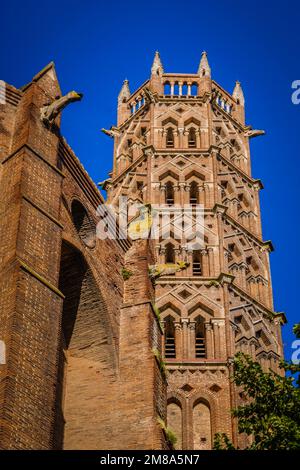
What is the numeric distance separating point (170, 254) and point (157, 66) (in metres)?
12.7

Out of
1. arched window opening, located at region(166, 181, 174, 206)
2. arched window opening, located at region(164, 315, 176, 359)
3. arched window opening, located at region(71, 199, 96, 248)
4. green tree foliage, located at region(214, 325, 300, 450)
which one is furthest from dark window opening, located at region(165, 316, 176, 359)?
arched window opening, located at region(71, 199, 96, 248)

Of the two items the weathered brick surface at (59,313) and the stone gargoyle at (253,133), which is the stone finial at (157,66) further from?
the weathered brick surface at (59,313)

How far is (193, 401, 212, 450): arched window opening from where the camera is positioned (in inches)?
1336

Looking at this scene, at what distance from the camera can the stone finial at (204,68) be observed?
48384mm

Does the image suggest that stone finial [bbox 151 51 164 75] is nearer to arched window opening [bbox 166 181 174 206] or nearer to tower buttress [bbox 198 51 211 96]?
tower buttress [bbox 198 51 211 96]

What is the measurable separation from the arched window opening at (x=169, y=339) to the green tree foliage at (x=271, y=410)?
12.0m

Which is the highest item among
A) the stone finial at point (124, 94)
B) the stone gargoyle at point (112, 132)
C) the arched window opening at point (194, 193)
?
the stone finial at point (124, 94)

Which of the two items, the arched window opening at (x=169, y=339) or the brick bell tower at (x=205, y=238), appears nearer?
the brick bell tower at (x=205, y=238)

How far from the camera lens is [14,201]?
17.5 metres

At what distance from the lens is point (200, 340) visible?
122 ft

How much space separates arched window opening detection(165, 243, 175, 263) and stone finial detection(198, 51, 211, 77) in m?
11.8

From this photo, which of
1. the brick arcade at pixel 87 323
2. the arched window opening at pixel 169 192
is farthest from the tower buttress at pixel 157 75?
the brick arcade at pixel 87 323

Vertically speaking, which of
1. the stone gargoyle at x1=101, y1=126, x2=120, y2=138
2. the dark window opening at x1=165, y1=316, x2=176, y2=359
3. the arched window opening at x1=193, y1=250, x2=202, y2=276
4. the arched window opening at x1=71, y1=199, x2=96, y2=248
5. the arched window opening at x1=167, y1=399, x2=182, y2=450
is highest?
the stone gargoyle at x1=101, y1=126, x2=120, y2=138
